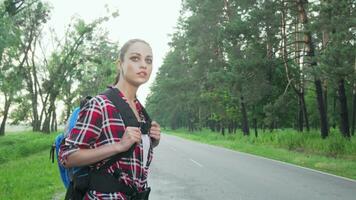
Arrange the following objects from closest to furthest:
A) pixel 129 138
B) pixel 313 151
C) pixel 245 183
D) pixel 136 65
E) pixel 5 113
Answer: pixel 129 138 → pixel 136 65 → pixel 245 183 → pixel 313 151 → pixel 5 113

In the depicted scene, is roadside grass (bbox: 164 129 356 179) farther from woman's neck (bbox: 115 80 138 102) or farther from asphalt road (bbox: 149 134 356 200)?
woman's neck (bbox: 115 80 138 102)

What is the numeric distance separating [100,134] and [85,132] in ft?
0.30

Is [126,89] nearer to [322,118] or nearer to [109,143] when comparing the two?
[109,143]

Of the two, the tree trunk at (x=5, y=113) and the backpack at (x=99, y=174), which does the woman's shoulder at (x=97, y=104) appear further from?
the tree trunk at (x=5, y=113)

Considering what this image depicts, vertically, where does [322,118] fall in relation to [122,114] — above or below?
above

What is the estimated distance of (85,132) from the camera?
242 centimetres

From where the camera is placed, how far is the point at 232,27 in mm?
25875

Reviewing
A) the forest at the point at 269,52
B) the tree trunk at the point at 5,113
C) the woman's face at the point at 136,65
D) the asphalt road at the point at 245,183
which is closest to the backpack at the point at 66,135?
the woman's face at the point at 136,65

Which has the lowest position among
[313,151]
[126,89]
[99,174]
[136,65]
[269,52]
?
[313,151]

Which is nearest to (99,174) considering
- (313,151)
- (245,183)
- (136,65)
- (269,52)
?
(136,65)

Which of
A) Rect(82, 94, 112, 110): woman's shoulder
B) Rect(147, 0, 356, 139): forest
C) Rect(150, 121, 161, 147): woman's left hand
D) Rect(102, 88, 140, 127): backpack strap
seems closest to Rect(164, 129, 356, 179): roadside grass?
Rect(147, 0, 356, 139): forest

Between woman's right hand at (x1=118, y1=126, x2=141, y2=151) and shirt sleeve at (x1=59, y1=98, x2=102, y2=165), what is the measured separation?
0.15 metres

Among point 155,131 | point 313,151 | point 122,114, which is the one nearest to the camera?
point 122,114

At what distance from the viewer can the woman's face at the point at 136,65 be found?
106 inches
